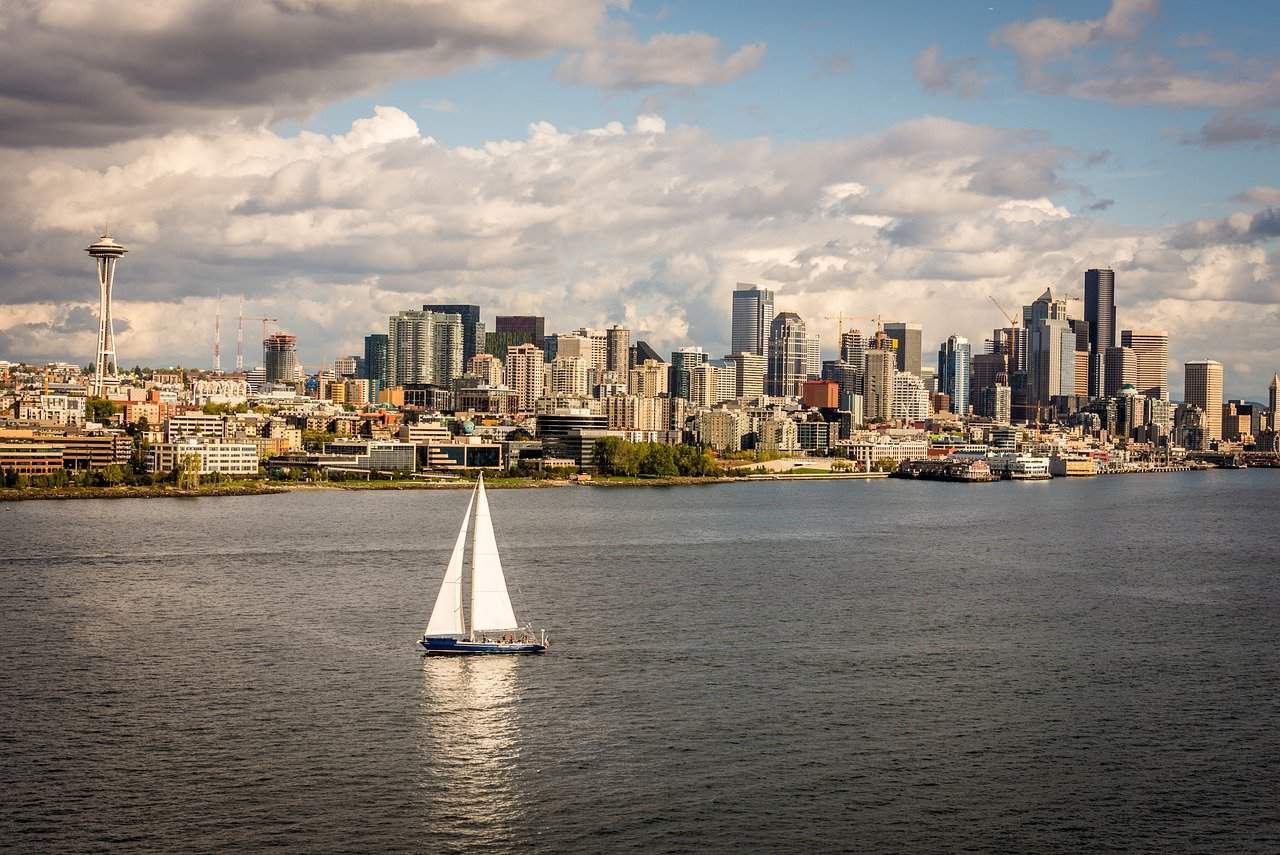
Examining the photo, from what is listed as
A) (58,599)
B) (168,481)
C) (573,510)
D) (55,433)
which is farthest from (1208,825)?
(55,433)

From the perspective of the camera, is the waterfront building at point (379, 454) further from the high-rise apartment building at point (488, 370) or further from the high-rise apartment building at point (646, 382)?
the high-rise apartment building at point (488, 370)

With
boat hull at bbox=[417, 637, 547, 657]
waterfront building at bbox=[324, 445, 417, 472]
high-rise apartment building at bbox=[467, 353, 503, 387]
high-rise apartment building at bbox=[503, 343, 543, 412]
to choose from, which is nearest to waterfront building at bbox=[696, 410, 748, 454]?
high-rise apartment building at bbox=[503, 343, 543, 412]

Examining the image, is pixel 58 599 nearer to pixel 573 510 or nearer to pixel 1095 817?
pixel 1095 817

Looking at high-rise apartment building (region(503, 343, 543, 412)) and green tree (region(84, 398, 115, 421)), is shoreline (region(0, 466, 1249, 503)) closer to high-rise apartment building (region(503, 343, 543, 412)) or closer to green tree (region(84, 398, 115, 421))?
green tree (region(84, 398, 115, 421))

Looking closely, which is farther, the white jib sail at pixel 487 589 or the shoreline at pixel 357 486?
the shoreline at pixel 357 486

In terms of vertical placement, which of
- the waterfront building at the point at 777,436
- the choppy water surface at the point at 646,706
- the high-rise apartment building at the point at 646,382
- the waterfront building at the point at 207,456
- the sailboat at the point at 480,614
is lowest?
the choppy water surface at the point at 646,706

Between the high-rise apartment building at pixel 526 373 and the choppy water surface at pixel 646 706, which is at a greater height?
the high-rise apartment building at pixel 526 373

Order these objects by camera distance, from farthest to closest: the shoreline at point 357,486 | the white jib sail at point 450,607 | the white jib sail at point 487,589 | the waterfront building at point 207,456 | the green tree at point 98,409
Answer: the green tree at point 98,409 < the waterfront building at point 207,456 < the shoreline at point 357,486 < the white jib sail at point 487,589 < the white jib sail at point 450,607

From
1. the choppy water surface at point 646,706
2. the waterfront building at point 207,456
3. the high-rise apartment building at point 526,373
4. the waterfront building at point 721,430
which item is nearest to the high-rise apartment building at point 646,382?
the high-rise apartment building at point 526,373
